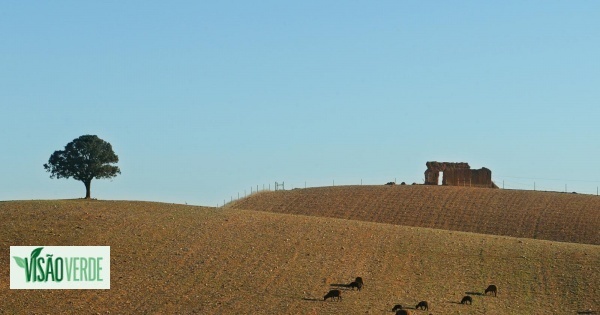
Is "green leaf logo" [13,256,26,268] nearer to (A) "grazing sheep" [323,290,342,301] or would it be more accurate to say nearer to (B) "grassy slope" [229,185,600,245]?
(A) "grazing sheep" [323,290,342,301]

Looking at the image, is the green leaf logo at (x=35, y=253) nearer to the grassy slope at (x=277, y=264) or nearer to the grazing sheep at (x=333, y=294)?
the grassy slope at (x=277, y=264)

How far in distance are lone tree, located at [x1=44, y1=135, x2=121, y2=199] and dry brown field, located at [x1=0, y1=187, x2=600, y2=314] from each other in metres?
4.95

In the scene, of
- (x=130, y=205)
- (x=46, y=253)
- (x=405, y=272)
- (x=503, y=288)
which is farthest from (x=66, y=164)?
(x=503, y=288)

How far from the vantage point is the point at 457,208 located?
→ 7944 cm

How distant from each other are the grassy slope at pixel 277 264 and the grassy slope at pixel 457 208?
11.0 meters

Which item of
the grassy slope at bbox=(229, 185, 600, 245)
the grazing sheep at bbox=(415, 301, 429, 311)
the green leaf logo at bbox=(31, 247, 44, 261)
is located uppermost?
the grassy slope at bbox=(229, 185, 600, 245)

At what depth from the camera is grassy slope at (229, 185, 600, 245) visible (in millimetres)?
71750

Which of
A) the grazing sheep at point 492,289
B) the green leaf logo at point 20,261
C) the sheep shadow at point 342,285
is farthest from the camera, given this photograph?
the green leaf logo at point 20,261

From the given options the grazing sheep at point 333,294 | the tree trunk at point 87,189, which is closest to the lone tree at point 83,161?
the tree trunk at point 87,189

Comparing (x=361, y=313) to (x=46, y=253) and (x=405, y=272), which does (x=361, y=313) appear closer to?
(x=405, y=272)

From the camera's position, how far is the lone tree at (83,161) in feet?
232

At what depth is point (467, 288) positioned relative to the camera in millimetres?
47156

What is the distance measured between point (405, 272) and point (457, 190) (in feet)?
131

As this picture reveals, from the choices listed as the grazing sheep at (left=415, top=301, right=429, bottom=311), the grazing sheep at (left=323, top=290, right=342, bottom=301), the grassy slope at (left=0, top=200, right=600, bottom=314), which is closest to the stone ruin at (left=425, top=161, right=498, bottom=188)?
the grassy slope at (left=0, top=200, right=600, bottom=314)
